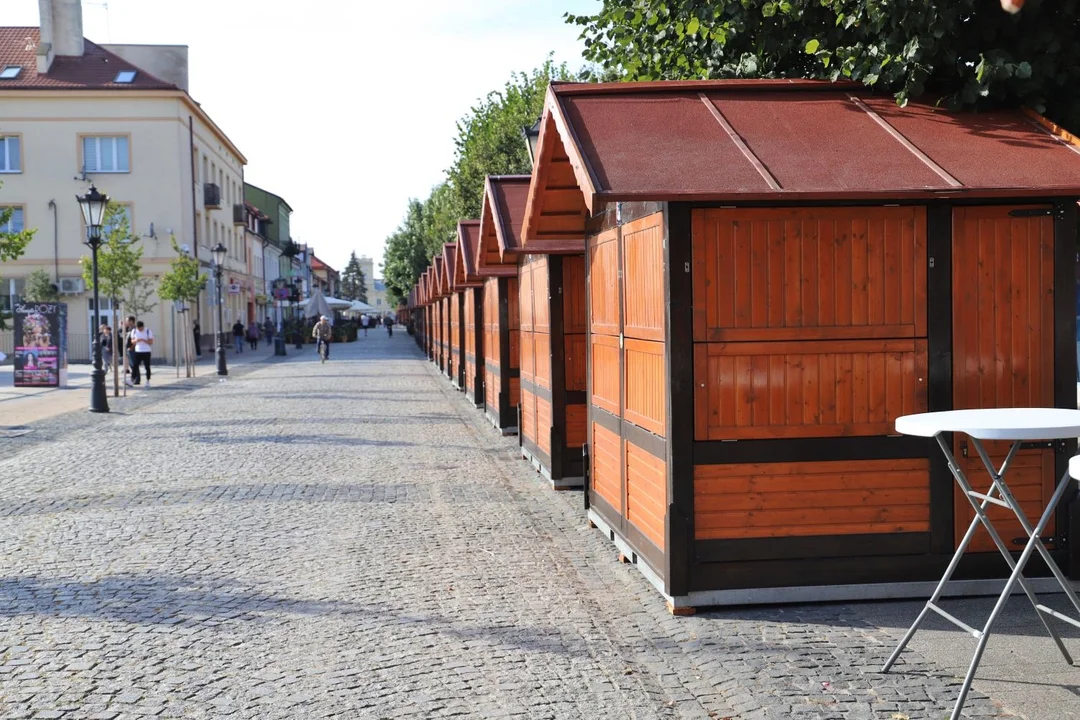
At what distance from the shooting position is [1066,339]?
6.64 m

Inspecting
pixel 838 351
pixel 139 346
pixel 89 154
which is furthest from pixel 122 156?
pixel 838 351

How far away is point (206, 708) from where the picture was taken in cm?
493

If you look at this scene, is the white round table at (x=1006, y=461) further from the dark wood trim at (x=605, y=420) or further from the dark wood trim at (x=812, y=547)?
the dark wood trim at (x=605, y=420)

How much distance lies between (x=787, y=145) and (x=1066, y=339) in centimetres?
192

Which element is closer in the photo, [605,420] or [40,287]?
[605,420]

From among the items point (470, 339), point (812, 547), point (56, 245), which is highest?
point (56, 245)

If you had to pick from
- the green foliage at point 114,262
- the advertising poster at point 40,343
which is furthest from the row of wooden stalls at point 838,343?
the green foliage at point 114,262

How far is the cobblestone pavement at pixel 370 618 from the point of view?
5.01 m

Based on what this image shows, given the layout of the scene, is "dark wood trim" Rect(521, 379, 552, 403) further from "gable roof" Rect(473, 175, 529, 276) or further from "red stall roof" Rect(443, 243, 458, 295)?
"red stall roof" Rect(443, 243, 458, 295)

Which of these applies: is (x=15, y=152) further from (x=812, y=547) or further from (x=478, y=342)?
(x=812, y=547)

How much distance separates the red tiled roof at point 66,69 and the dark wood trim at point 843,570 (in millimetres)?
43092

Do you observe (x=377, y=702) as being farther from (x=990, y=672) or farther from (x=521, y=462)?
(x=521, y=462)

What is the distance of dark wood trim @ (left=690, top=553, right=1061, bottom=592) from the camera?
6.50 metres

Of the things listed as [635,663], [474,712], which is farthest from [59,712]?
[635,663]
